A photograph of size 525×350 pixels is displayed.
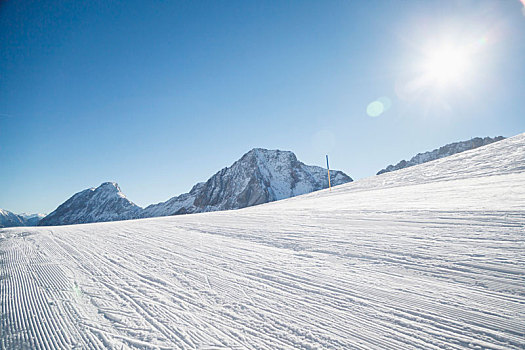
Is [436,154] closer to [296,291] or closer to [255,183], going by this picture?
[255,183]

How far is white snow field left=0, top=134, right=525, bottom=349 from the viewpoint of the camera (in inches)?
87.4

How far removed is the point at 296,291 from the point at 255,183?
16061 centimetres

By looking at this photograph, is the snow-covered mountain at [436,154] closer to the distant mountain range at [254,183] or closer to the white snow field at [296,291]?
the distant mountain range at [254,183]

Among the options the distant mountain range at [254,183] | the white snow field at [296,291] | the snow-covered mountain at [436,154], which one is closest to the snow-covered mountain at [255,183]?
the distant mountain range at [254,183]

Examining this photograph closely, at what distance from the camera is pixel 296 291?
305 cm

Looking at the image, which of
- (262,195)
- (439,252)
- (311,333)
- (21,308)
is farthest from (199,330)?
(262,195)

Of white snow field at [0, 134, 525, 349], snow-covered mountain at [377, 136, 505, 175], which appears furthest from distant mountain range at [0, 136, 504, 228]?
white snow field at [0, 134, 525, 349]

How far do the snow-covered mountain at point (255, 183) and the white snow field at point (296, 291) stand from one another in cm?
14796

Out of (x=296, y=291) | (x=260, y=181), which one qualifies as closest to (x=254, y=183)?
(x=260, y=181)

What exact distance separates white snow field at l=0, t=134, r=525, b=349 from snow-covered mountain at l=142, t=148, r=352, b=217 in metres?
148

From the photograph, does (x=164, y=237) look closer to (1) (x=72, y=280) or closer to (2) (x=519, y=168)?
(1) (x=72, y=280)

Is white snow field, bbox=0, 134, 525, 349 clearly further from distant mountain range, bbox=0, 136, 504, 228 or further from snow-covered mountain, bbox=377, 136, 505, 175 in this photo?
snow-covered mountain, bbox=377, 136, 505, 175

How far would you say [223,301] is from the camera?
9.75 feet

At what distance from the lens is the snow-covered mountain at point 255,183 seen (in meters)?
159
